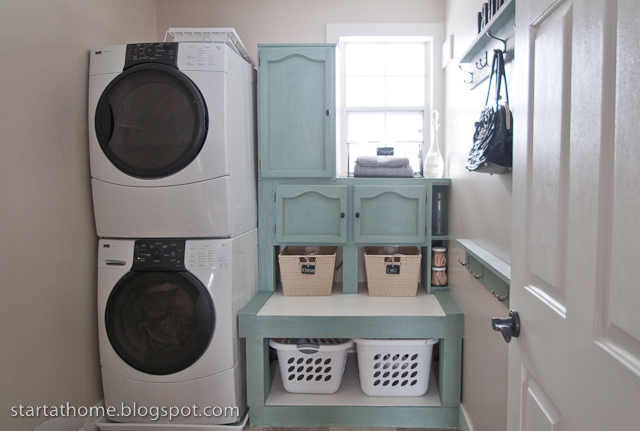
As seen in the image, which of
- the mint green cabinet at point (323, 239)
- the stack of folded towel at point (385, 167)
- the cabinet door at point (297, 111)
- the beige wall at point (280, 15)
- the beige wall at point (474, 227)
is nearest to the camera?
the beige wall at point (474, 227)

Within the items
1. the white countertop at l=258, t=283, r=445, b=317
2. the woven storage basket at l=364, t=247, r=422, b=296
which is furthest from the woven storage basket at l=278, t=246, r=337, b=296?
the woven storage basket at l=364, t=247, r=422, b=296

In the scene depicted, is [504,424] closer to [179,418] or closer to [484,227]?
[484,227]

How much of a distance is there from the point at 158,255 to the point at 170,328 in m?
0.36

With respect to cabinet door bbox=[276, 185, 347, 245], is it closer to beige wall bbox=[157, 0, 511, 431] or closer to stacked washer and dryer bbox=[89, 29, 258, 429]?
stacked washer and dryer bbox=[89, 29, 258, 429]

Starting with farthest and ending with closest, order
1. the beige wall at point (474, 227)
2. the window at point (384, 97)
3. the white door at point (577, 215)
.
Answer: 1. the window at point (384, 97)
2. the beige wall at point (474, 227)
3. the white door at point (577, 215)

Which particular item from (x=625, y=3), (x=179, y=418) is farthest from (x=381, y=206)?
(x=625, y=3)

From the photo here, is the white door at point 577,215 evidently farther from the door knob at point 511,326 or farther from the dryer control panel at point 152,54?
the dryer control panel at point 152,54

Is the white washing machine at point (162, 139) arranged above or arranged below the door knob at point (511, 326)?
above

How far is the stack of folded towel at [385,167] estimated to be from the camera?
241 centimetres

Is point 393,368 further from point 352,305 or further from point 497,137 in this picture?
point 497,137

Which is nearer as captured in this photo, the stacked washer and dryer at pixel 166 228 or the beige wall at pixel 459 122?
the beige wall at pixel 459 122

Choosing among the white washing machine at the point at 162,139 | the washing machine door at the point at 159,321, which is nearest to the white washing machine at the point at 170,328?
the washing machine door at the point at 159,321

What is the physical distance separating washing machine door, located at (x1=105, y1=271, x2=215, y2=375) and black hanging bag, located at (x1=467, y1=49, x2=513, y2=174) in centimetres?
135

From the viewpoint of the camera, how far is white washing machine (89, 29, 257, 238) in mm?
1894
